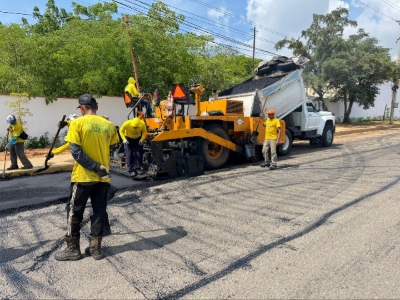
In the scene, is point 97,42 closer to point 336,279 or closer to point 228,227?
point 228,227

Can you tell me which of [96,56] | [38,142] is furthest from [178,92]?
[38,142]

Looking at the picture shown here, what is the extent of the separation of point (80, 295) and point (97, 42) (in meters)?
11.6

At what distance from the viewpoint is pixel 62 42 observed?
14.0 metres

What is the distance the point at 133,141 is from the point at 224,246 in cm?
429

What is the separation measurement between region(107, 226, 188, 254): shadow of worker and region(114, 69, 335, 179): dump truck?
3272mm

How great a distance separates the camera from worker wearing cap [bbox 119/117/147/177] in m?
7.47

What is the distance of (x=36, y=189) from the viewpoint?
677 centimetres

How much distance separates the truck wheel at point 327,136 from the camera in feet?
45.2

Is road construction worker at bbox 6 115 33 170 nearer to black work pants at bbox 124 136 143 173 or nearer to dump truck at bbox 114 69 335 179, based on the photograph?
dump truck at bbox 114 69 335 179

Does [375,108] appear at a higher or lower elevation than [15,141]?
higher

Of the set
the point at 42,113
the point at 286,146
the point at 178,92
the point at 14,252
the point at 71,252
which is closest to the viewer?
the point at 71,252

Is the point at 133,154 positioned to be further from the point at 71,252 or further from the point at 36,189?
the point at 71,252

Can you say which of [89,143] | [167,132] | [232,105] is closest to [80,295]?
[89,143]

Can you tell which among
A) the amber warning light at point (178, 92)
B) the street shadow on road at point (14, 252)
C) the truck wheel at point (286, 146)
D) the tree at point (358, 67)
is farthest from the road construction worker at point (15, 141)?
the tree at point (358, 67)
